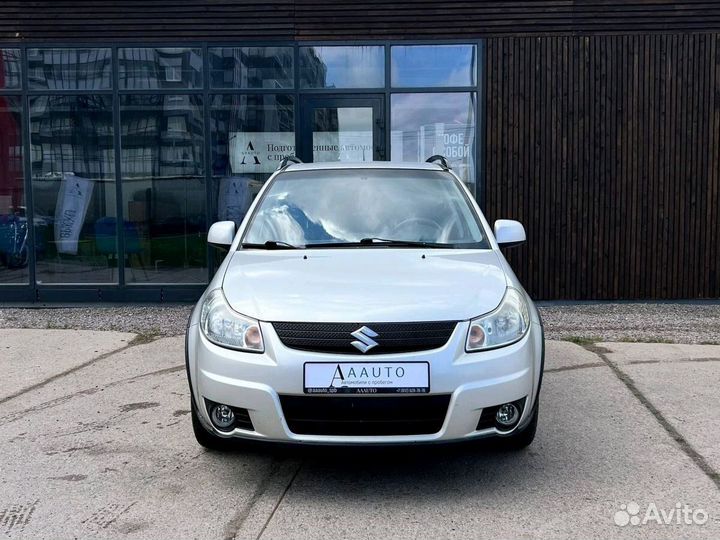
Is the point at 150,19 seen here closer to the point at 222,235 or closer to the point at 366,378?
the point at 222,235

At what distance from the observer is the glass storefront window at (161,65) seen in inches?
376

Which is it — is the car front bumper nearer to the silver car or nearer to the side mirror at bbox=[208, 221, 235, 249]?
the silver car

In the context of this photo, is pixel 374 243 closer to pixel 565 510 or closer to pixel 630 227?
pixel 565 510

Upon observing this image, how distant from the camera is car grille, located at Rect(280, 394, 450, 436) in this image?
323 centimetres

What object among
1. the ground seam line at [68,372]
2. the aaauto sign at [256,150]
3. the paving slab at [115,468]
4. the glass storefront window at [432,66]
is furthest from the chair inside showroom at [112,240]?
the paving slab at [115,468]

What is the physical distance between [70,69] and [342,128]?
3.63m

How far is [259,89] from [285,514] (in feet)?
23.7

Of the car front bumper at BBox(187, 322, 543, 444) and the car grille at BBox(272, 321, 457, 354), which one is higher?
the car grille at BBox(272, 321, 457, 354)

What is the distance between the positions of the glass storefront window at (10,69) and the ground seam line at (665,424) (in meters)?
7.95

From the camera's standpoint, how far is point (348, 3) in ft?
31.0

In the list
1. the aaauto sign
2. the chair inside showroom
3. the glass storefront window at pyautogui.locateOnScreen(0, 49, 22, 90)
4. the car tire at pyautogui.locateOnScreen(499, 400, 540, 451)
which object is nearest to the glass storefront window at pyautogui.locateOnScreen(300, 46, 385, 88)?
the aaauto sign

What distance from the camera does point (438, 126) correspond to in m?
9.62

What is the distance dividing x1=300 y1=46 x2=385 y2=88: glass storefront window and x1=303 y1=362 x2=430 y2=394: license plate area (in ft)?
22.7

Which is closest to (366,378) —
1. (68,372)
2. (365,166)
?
(365,166)
